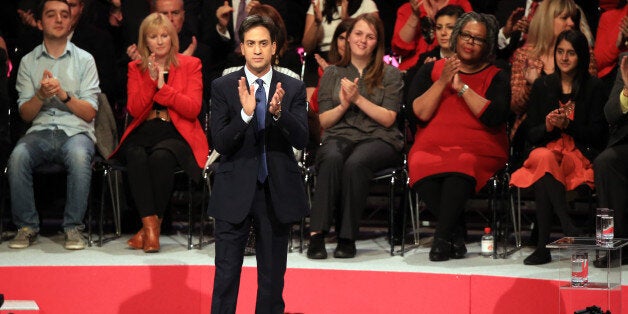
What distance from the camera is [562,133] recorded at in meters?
6.01

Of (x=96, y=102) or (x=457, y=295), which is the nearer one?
(x=457, y=295)

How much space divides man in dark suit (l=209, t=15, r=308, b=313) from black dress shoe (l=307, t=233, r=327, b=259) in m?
1.39

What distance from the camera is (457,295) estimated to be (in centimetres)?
534

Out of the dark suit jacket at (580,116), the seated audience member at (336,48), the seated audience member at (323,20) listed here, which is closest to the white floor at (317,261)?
the dark suit jacket at (580,116)

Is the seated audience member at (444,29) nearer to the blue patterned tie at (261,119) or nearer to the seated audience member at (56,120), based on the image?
the seated audience member at (56,120)

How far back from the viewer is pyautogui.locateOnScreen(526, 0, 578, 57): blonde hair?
21.1 ft

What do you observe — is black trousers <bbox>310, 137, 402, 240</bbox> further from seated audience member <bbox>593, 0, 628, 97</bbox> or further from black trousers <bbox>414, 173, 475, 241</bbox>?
seated audience member <bbox>593, 0, 628, 97</bbox>

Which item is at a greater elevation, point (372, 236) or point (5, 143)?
point (5, 143)

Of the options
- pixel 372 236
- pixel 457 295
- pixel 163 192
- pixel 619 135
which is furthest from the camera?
pixel 372 236

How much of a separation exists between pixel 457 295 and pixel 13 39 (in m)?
4.03

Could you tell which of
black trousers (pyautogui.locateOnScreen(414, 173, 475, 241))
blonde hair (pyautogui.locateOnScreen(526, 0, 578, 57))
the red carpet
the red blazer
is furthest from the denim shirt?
blonde hair (pyautogui.locateOnScreen(526, 0, 578, 57))

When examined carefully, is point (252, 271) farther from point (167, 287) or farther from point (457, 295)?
point (457, 295)

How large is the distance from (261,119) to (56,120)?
96.8 inches

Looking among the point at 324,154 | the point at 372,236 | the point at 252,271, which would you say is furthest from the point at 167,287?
the point at 372,236
